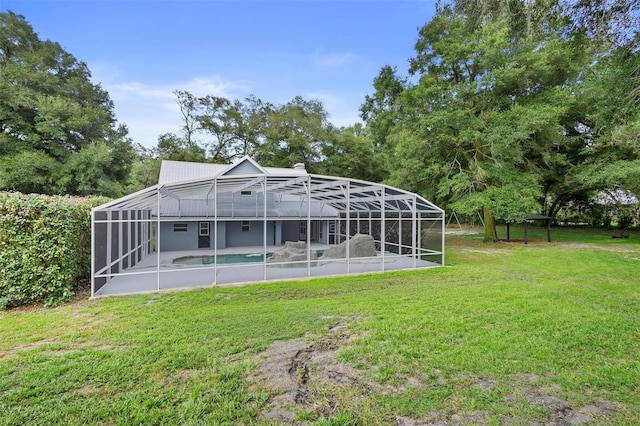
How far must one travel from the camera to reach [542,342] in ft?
13.7

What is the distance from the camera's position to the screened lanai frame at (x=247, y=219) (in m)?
7.33

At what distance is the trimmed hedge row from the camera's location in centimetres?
539

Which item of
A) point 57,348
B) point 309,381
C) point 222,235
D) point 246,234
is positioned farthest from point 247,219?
point 309,381

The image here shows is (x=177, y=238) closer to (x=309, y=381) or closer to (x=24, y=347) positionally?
(x=24, y=347)

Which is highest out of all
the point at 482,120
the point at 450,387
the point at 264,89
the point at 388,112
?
the point at 264,89

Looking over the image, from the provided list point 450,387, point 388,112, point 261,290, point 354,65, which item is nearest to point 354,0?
point 354,65

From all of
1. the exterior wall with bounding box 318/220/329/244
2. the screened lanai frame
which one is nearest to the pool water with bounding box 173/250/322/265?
the screened lanai frame

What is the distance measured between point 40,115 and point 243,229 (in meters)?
15.1

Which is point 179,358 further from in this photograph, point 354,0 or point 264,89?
point 264,89

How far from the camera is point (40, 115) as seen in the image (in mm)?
18156

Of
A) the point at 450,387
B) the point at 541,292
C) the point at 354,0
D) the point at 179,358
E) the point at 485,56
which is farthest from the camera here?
the point at 485,56

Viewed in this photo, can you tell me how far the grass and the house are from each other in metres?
1.73

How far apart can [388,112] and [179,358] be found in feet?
59.3

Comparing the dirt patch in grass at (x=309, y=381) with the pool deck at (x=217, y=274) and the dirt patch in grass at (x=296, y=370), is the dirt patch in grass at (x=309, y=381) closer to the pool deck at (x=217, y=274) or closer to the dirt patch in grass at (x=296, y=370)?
the dirt patch in grass at (x=296, y=370)
